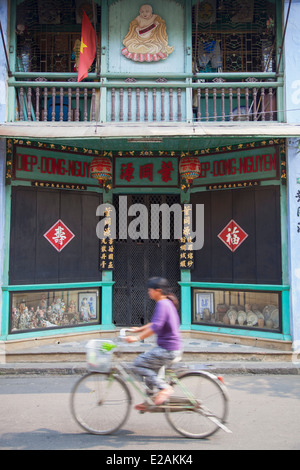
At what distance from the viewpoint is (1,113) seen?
28.6 ft

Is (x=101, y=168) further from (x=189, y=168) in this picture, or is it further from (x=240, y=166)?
(x=240, y=166)

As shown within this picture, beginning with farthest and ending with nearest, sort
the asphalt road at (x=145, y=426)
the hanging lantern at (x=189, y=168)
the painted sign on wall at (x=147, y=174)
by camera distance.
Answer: the painted sign on wall at (x=147, y=174)
the hanging lantern at (x=189, y=168)
the asphalt road at (x=145, y=426)

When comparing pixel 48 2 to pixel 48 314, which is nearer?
pixel 48 314

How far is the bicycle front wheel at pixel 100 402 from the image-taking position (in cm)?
467

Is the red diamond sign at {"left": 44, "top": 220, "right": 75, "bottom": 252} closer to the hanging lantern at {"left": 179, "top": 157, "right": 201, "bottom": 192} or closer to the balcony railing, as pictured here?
the balcony railing

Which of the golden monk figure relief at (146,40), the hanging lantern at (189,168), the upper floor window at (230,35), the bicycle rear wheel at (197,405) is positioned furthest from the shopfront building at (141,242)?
the bicycle rear wheel at (197,405)

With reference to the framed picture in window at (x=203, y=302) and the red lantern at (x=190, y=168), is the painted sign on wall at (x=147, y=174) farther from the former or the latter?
the framed picture in window at (x=203, y=302)

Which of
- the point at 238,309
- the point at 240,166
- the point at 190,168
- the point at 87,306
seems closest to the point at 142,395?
the point at 238,309

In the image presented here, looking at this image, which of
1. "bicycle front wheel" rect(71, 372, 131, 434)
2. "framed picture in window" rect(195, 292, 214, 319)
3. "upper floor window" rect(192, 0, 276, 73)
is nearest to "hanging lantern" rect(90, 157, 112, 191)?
"upper floor window" rect(192, 0, 276, 73)

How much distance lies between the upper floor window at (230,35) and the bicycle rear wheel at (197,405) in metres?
7.90

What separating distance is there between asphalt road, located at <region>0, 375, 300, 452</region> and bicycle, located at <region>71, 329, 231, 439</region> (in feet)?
0.48

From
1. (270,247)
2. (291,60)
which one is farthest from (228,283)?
(291,60)

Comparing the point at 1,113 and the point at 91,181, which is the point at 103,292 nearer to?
the point at 91,181
